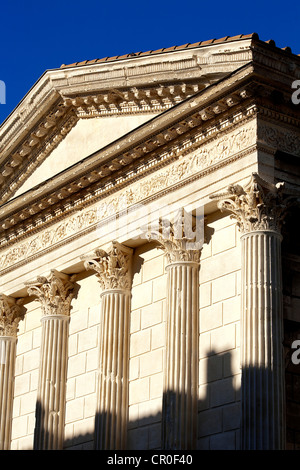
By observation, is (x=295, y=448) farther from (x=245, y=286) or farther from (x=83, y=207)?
(x=83, y=207)

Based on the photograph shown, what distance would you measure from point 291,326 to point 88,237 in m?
6.61

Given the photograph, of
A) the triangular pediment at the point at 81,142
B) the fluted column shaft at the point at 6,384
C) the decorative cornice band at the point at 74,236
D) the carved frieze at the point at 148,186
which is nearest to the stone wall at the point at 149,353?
the fluted column shaft at the point at 6,384

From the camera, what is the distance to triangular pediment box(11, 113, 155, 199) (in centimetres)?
2784

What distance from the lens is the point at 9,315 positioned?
3033 centimetres

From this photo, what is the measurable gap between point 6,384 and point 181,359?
794 cm

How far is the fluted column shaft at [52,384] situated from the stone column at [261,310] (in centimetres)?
675

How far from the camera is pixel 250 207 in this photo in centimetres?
2284

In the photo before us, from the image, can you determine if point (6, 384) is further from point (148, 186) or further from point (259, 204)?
point (259, 204)

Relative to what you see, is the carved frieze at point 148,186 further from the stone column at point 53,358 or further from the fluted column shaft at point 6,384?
the fluted column shaft at point 6,384

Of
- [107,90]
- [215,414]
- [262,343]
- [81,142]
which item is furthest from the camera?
[81,142]

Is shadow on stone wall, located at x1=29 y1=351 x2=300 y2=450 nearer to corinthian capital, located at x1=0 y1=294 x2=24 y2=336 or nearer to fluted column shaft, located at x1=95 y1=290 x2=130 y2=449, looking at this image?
fluted column shaft, located at x1=95 y1=290 x2=130 y2=449

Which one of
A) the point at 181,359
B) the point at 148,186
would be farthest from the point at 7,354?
the point at 181,359

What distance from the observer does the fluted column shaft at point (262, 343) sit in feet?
69.7

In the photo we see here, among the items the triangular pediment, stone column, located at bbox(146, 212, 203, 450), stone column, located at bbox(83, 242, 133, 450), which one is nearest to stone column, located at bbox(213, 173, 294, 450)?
stone column, located at bbox(146, 212, 203, 450)
